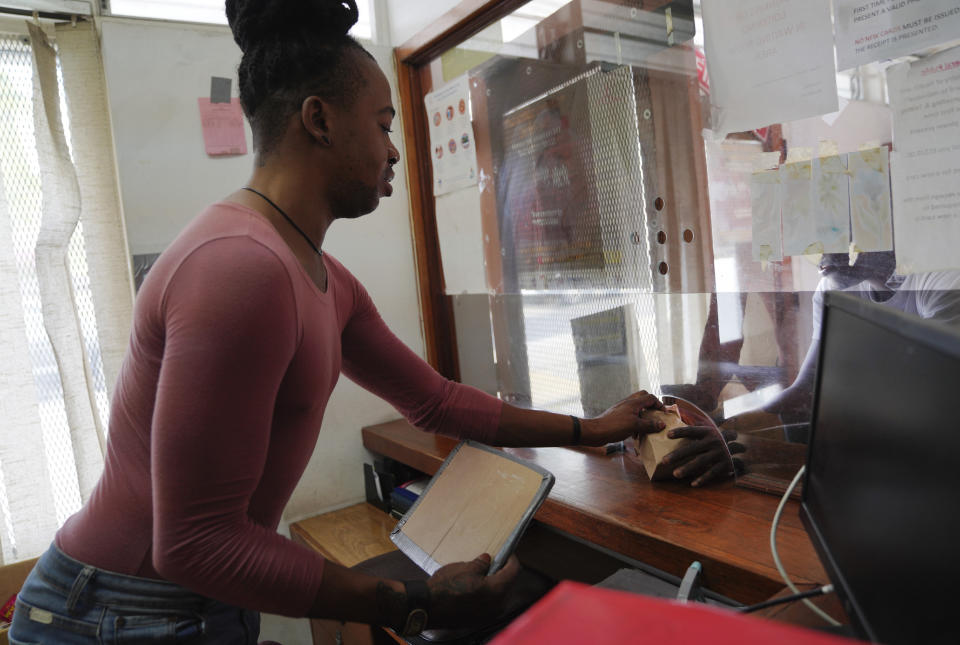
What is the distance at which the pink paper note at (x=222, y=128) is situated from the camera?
6.03ft

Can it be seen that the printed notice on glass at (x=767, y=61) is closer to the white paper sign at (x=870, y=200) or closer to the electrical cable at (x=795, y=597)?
the white paper sign at (x=870, y=200)

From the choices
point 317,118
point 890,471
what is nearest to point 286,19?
point 317,118

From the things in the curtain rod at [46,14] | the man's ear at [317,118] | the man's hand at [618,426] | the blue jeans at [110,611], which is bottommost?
the blue jeans at [110,611]

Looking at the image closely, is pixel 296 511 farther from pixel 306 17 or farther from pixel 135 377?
pixel 306 17

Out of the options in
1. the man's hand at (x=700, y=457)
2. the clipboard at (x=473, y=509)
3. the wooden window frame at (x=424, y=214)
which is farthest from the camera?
the wooden window frame at (x=424, y=214)

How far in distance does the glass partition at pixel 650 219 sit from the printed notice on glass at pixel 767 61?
0.01 meters

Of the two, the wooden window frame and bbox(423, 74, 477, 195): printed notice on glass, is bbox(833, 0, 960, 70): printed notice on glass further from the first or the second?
the wooden window frame

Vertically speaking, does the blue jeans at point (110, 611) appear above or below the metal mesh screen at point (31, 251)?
below

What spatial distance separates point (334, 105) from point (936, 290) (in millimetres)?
872

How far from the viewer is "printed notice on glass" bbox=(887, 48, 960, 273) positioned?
905 mm

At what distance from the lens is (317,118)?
89 cm

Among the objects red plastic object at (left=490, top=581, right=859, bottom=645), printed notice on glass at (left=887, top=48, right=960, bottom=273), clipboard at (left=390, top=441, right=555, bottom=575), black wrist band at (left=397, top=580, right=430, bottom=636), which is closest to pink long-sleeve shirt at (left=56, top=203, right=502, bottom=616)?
black wrist band at (left=397, top=580, right=430, bottom=636)

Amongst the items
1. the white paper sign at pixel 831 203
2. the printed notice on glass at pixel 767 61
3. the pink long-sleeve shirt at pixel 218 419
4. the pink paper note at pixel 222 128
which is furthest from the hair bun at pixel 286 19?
the pink paper note at pixel 222 128

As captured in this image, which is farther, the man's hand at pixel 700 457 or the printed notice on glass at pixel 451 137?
the printed notice on glass at pixel 451 137
